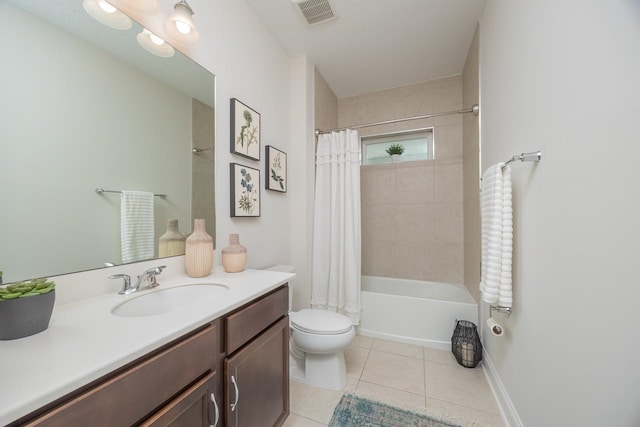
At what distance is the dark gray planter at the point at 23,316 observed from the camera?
573 millimetres

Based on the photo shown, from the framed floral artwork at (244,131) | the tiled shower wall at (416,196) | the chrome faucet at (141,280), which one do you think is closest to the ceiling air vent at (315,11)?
the framed floral artwork at (244,131)

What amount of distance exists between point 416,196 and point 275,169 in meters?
1.64

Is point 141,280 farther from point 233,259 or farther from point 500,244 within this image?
point 500,244

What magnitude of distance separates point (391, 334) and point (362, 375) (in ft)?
2.00

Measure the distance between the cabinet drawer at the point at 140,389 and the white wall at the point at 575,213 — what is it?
1112 millimetres

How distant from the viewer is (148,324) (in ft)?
2.23

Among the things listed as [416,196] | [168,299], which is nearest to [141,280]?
[168,299]

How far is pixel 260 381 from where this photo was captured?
102 centimetres

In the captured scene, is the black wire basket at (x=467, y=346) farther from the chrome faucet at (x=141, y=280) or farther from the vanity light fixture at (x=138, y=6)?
the vanity light fixture at (x=138, y=6)

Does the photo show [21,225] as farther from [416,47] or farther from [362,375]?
[416,47]

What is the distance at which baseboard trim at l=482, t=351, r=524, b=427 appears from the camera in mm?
1225

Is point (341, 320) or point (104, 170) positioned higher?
point (104, 170)

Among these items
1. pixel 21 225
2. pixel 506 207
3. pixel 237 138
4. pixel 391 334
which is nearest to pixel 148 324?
pixel 21 225

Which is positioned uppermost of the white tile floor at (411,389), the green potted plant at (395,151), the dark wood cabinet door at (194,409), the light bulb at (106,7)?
the light bulb at (106,7)
